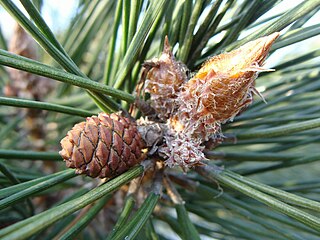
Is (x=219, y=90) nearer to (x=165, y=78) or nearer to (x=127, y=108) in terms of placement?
(x=165, y=78)

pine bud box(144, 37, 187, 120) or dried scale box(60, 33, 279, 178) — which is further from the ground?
pine bud box(144, 37, 187, 120)

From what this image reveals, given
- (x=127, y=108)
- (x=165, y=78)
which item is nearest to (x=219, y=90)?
(x=165, y=78)

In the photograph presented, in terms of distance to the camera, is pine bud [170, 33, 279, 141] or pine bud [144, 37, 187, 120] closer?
pine bud [170, 33, 279, 141]

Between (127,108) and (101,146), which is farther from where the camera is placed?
(127,108)

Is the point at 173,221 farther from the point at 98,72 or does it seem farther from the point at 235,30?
the point at 98,72

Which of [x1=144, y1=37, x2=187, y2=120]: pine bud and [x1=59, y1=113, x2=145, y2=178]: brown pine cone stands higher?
[x1=144, y1=37, x2=187, y2=120]: pine bud

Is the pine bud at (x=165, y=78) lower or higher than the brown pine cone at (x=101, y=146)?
higher
